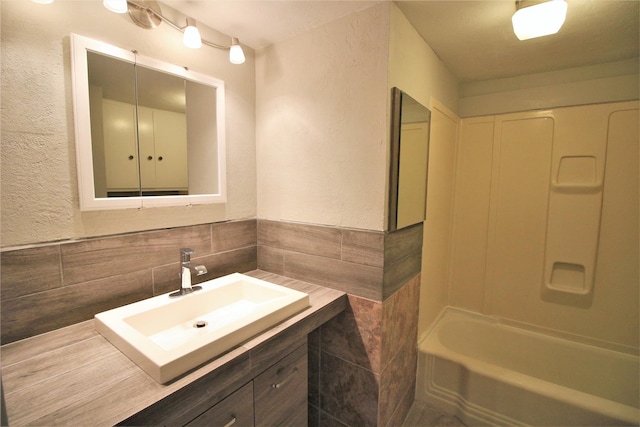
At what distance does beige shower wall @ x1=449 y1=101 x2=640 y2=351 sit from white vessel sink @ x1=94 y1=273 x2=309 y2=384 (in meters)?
1.81

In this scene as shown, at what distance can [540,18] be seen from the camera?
117 cm

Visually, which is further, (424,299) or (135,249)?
(424,299)

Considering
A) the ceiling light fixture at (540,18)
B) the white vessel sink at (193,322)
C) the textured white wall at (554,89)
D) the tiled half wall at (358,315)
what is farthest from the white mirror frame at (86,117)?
the textured white wall at (554,89)

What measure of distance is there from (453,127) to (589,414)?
6.23ft

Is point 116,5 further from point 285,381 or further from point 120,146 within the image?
point 285,381

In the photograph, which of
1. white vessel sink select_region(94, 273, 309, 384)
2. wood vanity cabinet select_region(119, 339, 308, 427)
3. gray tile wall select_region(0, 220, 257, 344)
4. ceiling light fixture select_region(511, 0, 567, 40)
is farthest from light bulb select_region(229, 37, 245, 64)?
wood vanity cabinet select_region(119, 339, 308, 427)

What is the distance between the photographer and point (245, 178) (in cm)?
173

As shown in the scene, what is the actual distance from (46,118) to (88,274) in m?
0.58

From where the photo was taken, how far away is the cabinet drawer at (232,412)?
0.90 meters

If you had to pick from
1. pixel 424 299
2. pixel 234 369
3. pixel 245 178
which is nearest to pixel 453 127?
pixel 424 299

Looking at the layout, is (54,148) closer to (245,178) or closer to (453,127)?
(245,178)

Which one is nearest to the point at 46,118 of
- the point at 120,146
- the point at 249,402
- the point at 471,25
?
the point at 120,146

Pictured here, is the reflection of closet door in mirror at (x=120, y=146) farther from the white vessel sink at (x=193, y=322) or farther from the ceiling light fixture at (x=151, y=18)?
the white vessel sink at (x=193, y=322)

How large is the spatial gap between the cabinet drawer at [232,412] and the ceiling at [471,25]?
5.15ft
